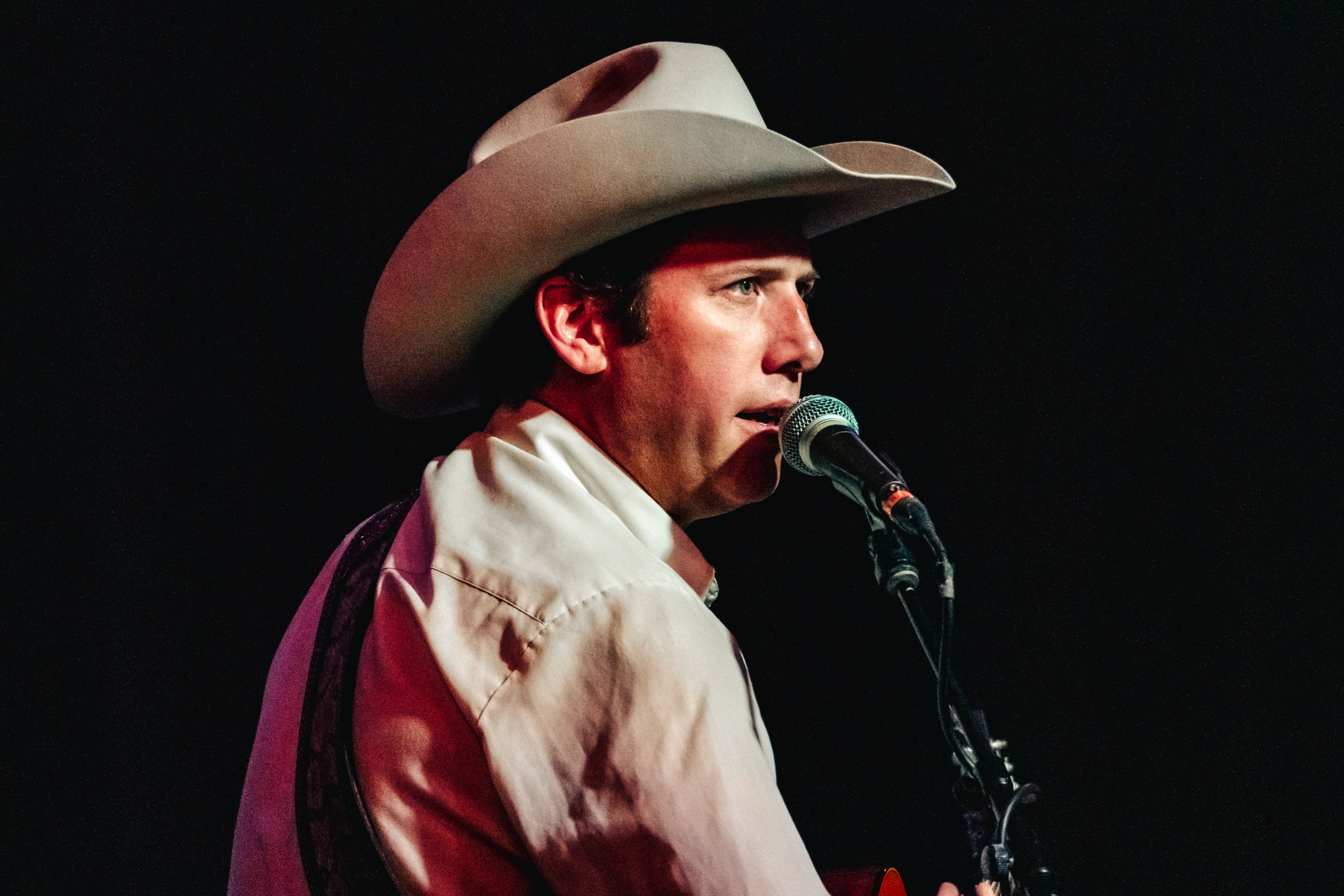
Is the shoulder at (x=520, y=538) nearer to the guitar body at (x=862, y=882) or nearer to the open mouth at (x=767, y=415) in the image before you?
the open mouth at (x=767, y=415)

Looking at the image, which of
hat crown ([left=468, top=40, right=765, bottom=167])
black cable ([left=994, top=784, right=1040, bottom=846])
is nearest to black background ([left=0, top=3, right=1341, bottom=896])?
hat crown ([left=468, top=40, right=765, bottom=167])

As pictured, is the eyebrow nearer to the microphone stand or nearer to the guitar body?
the microphone stand

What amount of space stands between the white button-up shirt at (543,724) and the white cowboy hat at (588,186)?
15.8 inches

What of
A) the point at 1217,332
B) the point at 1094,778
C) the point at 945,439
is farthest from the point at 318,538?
the point at 1217,332

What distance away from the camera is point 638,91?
1435 mm

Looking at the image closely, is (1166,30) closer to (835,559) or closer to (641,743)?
(835,559)

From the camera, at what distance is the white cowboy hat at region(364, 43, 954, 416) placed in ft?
4.32

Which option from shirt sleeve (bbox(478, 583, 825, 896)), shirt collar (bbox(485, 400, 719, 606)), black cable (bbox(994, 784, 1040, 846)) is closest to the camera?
shirt sleeve (bbox(478, 583, 825, 896))

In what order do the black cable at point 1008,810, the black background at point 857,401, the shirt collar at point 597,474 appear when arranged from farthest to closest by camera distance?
the black background at point 857,401, the shirt collar at point 597,474, the black cable at point 1008,810

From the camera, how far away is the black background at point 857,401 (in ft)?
6.56

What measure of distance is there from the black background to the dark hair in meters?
0.90

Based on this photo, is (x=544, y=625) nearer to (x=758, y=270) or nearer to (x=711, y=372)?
(x=711, y=372)

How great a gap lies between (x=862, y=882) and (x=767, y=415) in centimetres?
75

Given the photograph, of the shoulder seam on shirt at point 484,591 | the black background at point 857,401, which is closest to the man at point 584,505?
the shoulder seam on shirt at point 484,591
